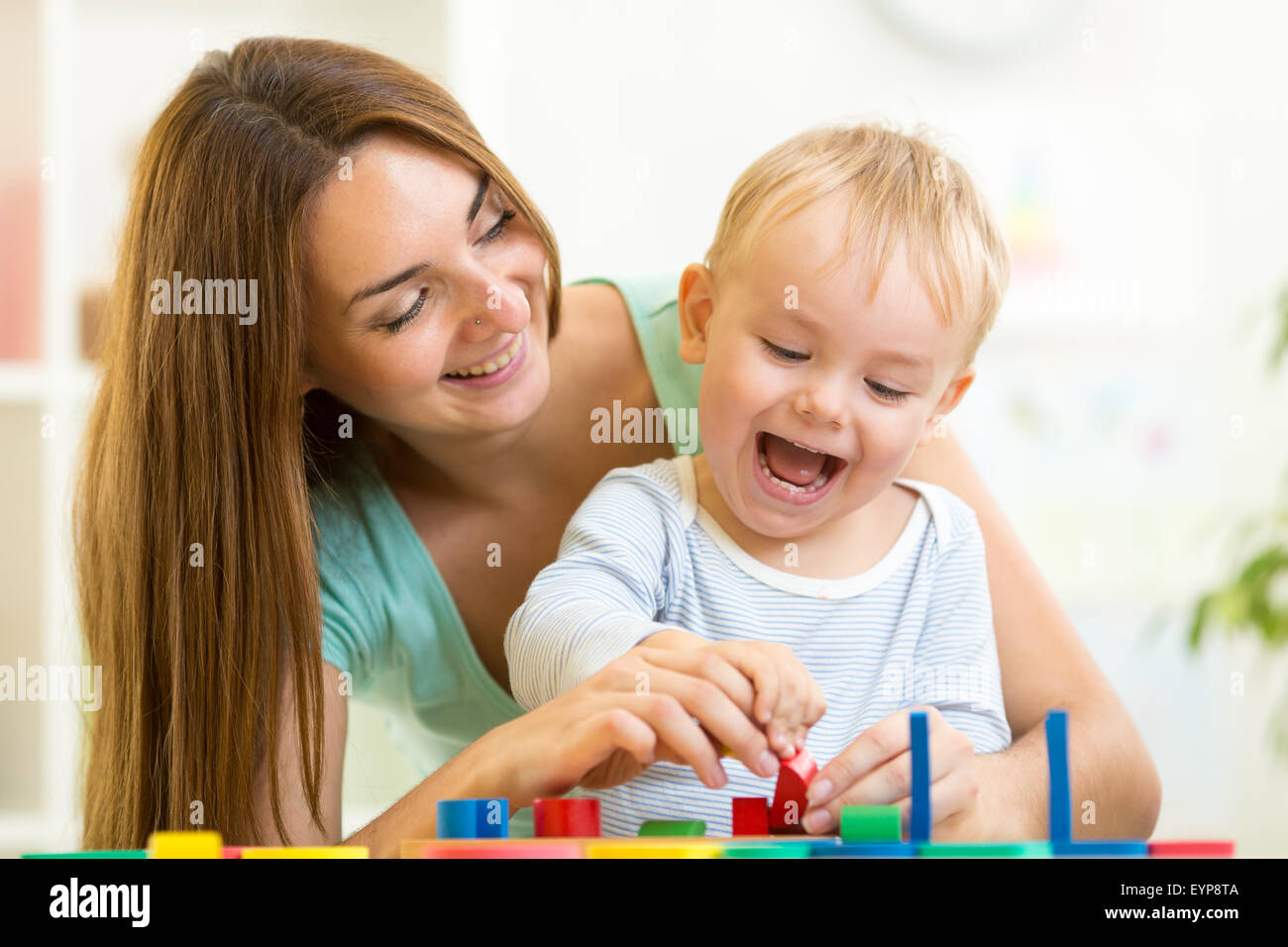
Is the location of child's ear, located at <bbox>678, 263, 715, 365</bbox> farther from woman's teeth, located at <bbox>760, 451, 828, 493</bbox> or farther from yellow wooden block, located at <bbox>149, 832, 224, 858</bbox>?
yellow wooden block, located at <bbox>149, 832, 224, 858</bbox>

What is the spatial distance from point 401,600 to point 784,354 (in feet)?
1.47

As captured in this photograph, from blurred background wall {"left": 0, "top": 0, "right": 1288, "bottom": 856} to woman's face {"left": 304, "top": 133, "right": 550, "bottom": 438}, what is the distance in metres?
1.30

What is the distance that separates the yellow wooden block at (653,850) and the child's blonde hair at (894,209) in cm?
44

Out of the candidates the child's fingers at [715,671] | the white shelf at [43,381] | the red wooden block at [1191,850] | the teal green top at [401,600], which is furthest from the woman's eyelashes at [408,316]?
the white shelf at [43,381]

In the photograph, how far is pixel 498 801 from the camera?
0.66 m

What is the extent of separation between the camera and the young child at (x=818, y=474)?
865 mm

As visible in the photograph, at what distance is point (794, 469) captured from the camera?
93 centimetres

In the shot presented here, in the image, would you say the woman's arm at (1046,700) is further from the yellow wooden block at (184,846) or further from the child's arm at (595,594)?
the yellow wooden block at (184,846)

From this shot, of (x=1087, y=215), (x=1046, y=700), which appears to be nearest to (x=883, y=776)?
(x=1046, y=700)

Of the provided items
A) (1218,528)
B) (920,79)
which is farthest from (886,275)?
(1218,528)

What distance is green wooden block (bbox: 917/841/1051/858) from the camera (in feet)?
1.79

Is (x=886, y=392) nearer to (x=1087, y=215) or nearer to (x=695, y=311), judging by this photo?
(x=695, y=311)

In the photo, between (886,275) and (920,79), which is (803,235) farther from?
(920,79)

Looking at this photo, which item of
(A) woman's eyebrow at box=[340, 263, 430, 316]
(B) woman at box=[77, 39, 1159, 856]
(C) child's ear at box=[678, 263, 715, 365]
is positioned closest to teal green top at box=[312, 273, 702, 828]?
(B) woman at box=[77, 39, 1159, 856]
